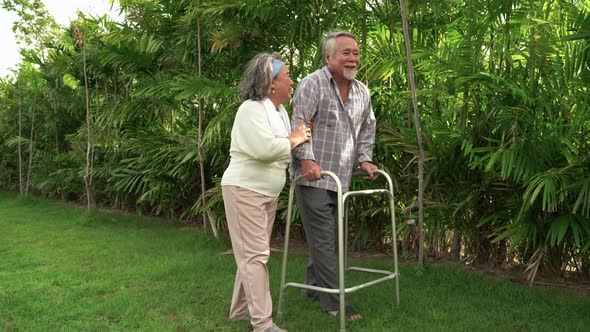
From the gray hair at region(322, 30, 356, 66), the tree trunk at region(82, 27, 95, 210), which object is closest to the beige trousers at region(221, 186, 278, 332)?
the gray hair at region(322, 30, 356, 66)

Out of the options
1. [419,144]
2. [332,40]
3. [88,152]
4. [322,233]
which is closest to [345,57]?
[332,40]

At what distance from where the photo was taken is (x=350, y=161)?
3318 millimetres

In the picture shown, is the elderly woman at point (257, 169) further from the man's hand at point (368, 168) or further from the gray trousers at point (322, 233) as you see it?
the man's hand at point (368, 168)

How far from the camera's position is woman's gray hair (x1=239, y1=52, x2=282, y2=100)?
278 centimetres

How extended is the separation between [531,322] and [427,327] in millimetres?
619

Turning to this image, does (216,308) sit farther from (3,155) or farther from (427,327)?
(3,155)

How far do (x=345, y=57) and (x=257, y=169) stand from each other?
88 centimetres

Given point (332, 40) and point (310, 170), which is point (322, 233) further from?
point (332, 40)

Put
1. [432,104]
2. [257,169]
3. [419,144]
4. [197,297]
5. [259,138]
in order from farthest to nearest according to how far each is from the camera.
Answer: [432,104] → [419,144] → [197,297] → [257,169] → [259,138]

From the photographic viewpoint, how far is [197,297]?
12.2 ft

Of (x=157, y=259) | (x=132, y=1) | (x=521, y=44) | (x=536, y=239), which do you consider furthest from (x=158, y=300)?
(x=132, y=1)

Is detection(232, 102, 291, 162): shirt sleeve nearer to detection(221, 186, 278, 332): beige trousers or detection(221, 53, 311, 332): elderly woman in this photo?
detection(221, 53, 311, 332): elderly woman

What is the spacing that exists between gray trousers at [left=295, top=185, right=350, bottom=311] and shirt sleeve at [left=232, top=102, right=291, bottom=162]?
0.49 m

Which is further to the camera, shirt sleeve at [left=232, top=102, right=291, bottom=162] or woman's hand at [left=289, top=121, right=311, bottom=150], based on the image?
woman's hand at [left=289, top=121, right=311, bottom=150]
